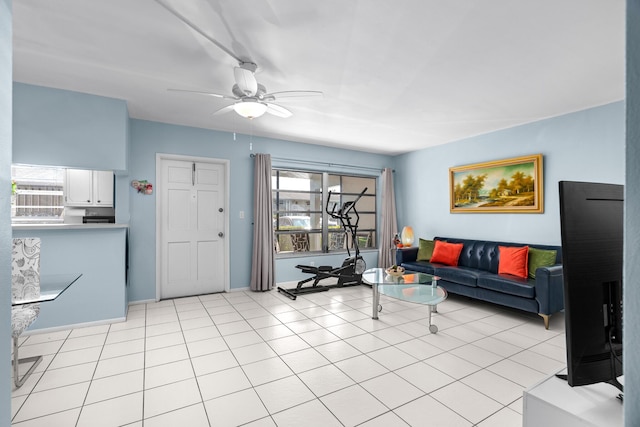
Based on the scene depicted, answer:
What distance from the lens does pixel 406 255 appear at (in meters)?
5.24

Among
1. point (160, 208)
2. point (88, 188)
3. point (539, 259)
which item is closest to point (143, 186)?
point (160, 208)

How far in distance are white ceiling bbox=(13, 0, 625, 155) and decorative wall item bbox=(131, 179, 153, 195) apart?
3.15 ft

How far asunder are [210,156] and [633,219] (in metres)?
4.84

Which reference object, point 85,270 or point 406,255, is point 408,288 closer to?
point 406,255

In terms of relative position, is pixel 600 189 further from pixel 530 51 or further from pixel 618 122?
pixel 618 122

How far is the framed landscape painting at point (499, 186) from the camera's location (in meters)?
4.13

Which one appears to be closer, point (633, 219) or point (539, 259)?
point (633, 219)

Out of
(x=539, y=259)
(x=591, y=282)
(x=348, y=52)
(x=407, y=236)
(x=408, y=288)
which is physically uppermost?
(x=348, y=52)

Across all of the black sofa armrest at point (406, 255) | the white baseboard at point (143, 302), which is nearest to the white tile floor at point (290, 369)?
the white baseboard at point (143, 302)

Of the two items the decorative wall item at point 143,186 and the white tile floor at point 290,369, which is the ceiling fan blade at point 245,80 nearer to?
the white tile floor at point 290,369

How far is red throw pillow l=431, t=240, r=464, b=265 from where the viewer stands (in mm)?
4719

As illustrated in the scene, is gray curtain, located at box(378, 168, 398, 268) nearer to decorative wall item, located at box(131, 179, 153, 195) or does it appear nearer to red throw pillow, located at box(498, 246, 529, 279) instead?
red throw pillow, located at box(498, 246, 529, 279)

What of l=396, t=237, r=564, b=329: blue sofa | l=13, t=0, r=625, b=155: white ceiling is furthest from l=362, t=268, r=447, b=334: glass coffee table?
l=13, t=0, r=625, b=155: white ceiling

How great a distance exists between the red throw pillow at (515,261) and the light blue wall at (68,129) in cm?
498
